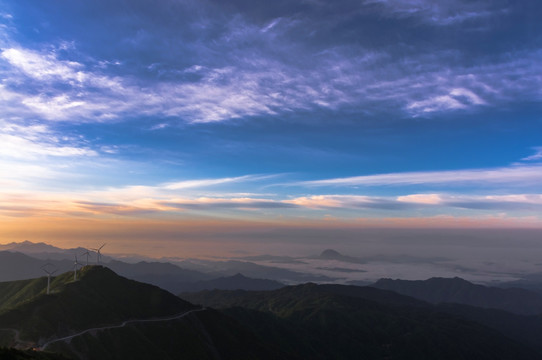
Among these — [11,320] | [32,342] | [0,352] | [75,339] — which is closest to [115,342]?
[75,339]

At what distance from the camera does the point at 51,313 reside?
638 ft

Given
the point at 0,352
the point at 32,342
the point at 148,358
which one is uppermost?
the point at 0,352

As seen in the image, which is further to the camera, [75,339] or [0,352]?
[75,339]

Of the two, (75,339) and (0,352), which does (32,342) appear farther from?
(0,352)

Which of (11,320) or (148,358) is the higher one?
(11,320)

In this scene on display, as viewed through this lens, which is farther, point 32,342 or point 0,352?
point 32,342

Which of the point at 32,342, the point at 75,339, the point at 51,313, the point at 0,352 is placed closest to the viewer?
the point at 0,352

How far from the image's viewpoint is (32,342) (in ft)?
548

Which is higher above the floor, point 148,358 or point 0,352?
point 0,352

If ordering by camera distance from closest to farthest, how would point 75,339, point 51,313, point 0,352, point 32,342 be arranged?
1. point 0,352
2. point 32,342
3. point 75,339
4. point 51,313

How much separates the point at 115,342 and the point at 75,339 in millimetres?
18862

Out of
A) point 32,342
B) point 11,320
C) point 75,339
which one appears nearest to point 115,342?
point 75,339

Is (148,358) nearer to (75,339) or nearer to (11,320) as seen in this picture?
(75,339)

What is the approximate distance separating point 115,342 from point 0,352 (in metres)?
105
